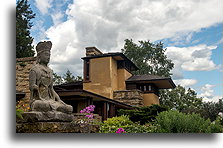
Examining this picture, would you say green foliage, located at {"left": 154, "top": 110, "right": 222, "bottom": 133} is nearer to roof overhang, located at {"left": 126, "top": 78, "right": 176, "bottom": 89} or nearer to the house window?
roof overhang, located at {"left": 126, "top": 78, "right": 176, "bottom": 89}

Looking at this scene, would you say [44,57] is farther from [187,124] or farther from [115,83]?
[115,83]

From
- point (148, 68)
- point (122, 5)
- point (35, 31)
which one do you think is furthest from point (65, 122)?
point (148, 68)

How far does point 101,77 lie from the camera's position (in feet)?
47.1

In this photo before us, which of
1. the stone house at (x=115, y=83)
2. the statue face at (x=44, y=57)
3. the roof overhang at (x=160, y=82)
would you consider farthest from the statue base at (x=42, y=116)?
the roof overhang at (x=160, y=82)

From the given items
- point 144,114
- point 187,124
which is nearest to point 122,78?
point 144,114

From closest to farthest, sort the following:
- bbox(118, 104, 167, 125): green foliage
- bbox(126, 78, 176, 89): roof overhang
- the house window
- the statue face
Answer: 1. the statue face
2. bbox(118, 104, 167, 125): green foliage
3. bbox(126, 78, 176, 89): roof overhang
4. the house window

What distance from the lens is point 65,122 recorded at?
4262 mm

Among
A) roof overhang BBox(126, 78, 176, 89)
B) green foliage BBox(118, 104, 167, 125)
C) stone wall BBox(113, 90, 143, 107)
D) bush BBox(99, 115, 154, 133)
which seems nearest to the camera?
bush BBox(99, 115, 154, 133)

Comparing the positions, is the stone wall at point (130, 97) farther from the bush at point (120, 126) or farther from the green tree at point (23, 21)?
the green tree at point (23, 21)

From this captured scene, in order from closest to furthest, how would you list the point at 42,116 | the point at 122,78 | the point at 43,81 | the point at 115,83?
1. the point at 42,116
2. the point at 43,81
3. the point at 115,83
4. the point at 122,78


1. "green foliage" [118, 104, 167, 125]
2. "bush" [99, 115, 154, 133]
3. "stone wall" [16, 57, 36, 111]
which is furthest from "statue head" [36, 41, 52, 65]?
"green foliage" [118, 104, 167, 125]

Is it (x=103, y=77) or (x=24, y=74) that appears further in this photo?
(x=103, y=77)

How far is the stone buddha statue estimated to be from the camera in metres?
4.07

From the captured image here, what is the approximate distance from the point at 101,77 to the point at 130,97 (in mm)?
2003
